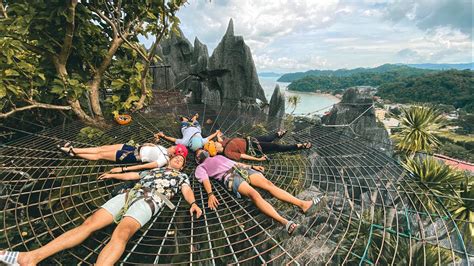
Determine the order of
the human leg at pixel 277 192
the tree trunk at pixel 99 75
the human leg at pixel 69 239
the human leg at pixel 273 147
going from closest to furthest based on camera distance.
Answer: the human leg at pixel 69 239 → the human leg at pixel 277 192 → the human leg at pixel 273 147 → the tree trunk at pixel 99 75

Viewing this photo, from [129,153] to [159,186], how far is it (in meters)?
1.17

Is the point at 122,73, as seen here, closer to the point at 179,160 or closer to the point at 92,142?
the point at 92,142

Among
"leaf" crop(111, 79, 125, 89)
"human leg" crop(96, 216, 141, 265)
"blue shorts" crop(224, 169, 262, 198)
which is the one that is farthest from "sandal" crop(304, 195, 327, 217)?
"leaf" crop(111, 79, 125, 89)

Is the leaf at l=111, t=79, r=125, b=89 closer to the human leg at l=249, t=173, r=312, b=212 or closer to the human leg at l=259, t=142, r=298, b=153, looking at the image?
the human leg at l=259, t=142, r=298, b=153

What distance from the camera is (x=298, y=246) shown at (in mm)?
3346

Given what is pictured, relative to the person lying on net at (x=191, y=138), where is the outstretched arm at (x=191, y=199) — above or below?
below

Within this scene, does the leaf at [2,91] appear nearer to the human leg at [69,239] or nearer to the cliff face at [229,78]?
the human leg at [69,239]

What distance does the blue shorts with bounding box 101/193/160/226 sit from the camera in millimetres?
2504

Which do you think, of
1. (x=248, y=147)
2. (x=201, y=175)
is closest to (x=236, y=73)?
Answer: (x=248, y=147)

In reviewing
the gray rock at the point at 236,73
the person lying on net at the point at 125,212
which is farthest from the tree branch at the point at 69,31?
the gray rock at the point at 236,73

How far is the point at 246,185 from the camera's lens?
311 centimetres

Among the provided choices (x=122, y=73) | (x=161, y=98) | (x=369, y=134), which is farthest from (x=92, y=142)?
(x=369, y=134)

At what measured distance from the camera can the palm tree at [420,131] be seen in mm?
7266

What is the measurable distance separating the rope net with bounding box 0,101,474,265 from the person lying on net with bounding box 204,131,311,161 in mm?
227
